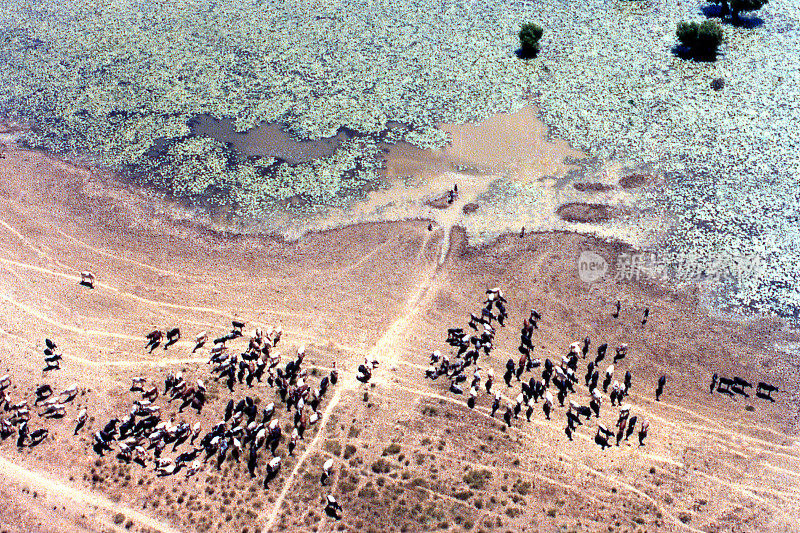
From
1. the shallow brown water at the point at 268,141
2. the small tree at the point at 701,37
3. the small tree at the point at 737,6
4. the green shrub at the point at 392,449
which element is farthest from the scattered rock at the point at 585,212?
the small tree at the point at 737,6

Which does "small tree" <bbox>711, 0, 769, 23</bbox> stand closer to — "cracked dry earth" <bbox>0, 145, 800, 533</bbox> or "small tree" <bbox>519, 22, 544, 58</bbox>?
"small tree" <bbox>519, 22, 544, 58</bbox>

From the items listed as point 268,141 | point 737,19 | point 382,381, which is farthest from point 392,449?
point 737,19

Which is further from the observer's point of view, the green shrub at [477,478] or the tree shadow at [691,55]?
the tree shadow at [691,55]

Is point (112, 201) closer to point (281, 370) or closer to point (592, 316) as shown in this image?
point (281, 370)

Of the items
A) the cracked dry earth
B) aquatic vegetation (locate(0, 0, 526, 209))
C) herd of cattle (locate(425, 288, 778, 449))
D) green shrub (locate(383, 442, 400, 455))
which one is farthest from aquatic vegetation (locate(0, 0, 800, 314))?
green shrub (locate(383, 442, 400, 455))

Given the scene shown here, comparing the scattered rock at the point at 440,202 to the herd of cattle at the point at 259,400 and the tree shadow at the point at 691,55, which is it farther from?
the tree shadow at the point at 691,55
